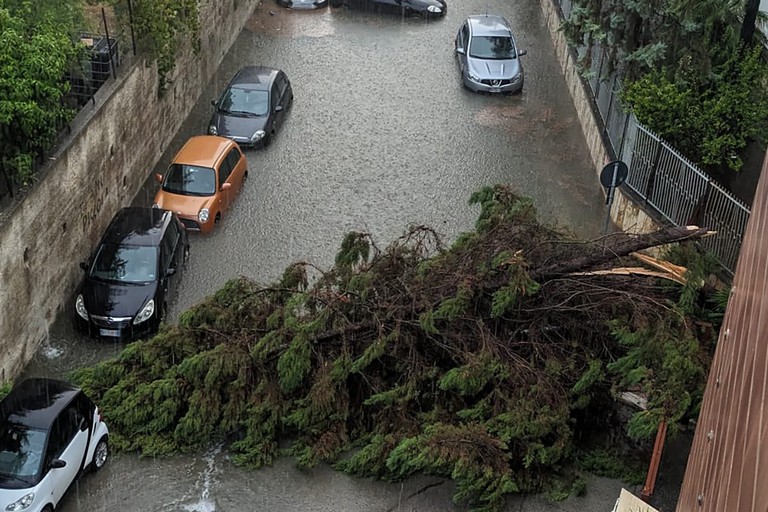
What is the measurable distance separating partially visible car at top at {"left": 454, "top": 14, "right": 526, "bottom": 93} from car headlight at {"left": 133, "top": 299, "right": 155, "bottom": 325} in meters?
12.4

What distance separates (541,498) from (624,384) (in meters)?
1.72

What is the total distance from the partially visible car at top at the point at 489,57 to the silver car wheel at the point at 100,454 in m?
15.2

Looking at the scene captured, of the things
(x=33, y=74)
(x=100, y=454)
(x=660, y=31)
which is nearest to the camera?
(x=100, y=454)

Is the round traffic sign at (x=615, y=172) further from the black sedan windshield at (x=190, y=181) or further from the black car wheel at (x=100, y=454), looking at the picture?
the black car wheel at (x=100, y=454)

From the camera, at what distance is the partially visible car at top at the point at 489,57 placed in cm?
2406

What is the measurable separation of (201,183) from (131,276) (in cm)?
346

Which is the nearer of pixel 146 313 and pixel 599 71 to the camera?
pixel 146 313

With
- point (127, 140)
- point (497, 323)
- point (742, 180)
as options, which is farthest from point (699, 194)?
point (127, 140)

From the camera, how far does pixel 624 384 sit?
11.1 m

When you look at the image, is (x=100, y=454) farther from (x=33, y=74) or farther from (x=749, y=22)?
(x=749, y=22)

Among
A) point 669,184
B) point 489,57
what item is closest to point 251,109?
point 489,57

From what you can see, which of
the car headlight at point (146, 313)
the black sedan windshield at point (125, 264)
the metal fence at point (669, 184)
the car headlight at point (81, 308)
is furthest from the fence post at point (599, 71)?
the car headlight at point (81, 308)

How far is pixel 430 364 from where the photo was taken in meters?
12.0

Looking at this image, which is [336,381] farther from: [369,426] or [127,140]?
[127,140]
